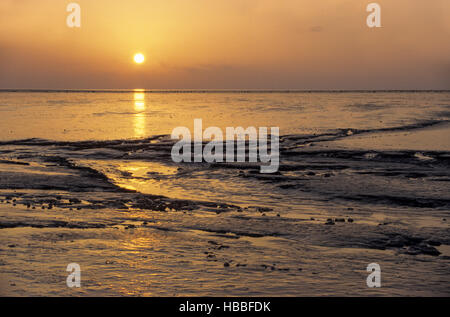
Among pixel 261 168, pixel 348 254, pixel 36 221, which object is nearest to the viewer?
pixel 348 254

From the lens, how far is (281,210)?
14.0 metres

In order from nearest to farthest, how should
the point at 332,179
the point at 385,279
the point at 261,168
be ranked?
1. the point at 385,279
2. the point at 332,179
3. the point at 261,168

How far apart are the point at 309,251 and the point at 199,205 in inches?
190

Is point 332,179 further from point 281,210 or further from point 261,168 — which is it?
point 281,210

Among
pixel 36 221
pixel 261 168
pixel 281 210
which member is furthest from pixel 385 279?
pixel 261 168

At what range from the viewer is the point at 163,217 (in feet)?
42.7
